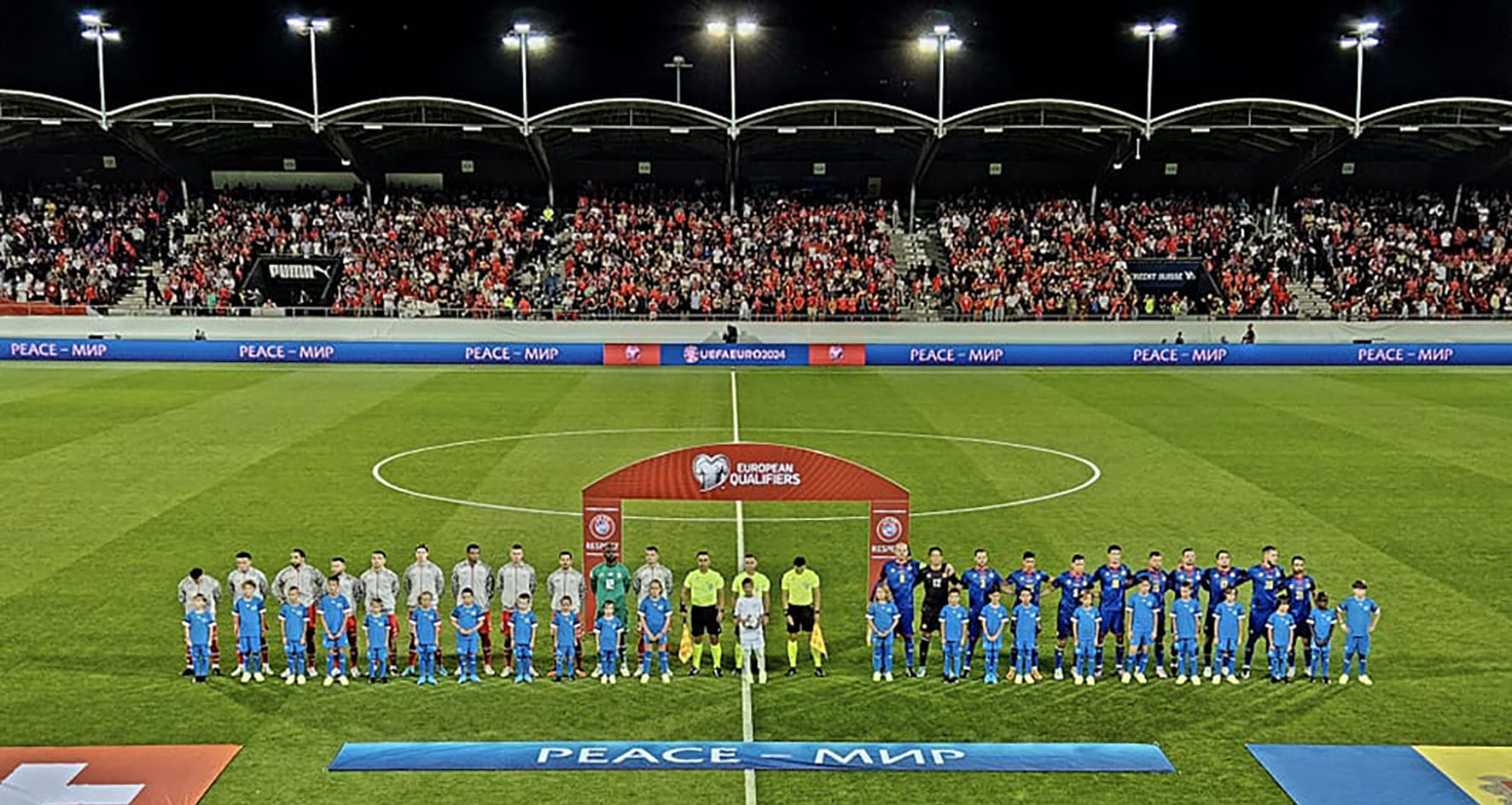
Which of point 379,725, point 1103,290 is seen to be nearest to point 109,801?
point 379,725

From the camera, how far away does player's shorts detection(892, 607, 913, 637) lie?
12387 millimetres

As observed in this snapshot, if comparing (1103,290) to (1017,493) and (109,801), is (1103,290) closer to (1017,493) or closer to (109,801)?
(1017,493)

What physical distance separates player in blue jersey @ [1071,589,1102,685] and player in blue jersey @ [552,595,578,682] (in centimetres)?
473

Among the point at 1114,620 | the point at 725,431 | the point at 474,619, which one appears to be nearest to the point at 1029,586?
the point at 1114,620

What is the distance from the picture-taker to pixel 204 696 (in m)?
11.6

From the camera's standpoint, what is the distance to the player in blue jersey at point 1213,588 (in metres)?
12.4

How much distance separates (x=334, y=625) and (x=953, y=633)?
5.74 metres

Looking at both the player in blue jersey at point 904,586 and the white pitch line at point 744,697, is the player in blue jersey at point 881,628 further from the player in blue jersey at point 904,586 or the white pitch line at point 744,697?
the white pitch line at point 744,697

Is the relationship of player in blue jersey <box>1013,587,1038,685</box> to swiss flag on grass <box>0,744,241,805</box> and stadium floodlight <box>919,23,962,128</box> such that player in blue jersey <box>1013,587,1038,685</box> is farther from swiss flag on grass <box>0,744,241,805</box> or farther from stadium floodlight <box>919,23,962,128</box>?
stadium floodlight <box>919,23,962,128</box>

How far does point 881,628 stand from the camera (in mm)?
12047

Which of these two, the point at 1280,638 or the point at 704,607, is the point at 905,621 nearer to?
Result: the point at 704,607

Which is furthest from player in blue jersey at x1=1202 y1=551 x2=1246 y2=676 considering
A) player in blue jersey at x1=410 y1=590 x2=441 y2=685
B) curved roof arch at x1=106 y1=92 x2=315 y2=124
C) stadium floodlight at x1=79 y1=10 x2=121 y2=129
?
stadium floodlight at x1=79 y1=10 x2=121 y2=129

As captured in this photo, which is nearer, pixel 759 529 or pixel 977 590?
pixel 977 590

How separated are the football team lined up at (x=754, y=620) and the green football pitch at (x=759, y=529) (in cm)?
32
